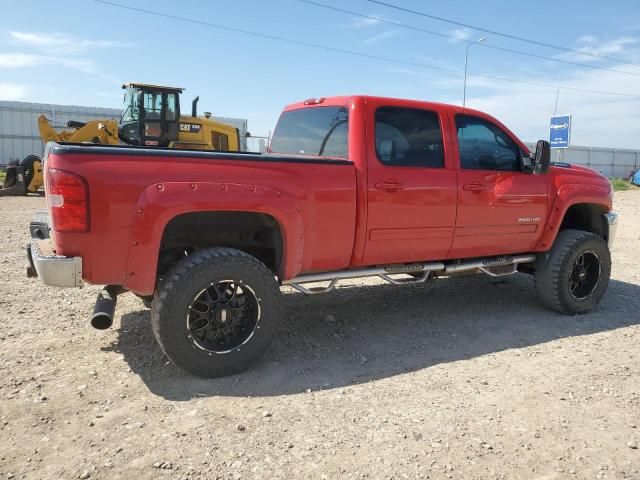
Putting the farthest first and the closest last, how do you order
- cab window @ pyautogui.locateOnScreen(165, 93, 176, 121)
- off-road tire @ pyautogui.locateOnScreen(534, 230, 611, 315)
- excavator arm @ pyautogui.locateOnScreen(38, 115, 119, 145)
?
1. excavator arm @ pyautogui.locateOnScreen(38, 115, 119, 145)
2. cab window @ pyautogui.locateOnScreen(165, 93, 176, 121)
3. off-road tire @ pyautogui.locateOnScreen(534, 230, 611, 315)

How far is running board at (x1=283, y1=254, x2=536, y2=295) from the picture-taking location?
13.5 ft

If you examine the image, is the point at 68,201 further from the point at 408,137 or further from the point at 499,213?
the point at 499,213

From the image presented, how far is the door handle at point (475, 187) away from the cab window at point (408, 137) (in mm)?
311

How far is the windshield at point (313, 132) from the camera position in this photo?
439 centimetres

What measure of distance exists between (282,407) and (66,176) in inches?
75.4

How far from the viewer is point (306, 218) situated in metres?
3.88

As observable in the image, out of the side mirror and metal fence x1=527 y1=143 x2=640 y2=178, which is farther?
metal fence x1=527 y1=143 x2=640 y2=178

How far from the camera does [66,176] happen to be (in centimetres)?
310

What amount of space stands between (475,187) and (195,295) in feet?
8.86

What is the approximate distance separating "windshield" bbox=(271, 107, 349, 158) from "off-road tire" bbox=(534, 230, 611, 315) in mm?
2620

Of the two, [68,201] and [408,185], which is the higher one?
[408,185]

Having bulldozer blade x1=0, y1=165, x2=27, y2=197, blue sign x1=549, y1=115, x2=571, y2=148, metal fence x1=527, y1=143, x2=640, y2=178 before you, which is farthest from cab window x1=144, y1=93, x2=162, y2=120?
metal fence x1=527, y1=143, x2=640, y2=178

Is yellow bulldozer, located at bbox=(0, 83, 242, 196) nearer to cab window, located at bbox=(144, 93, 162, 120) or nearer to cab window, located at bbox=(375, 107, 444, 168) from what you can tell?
cab window, located at bbox=(144, 93, 162, 120)

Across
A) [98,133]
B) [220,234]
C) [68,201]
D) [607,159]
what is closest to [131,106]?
[98,133]
